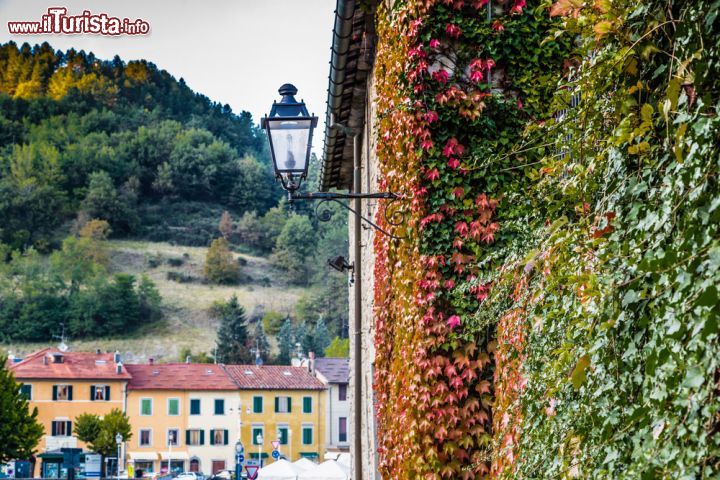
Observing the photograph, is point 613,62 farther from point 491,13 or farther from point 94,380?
point 94,380

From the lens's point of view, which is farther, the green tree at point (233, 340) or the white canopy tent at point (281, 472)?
the green tree at point (233, 340)

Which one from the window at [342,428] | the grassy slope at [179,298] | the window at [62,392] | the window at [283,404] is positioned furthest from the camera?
the grassy slope at [179,298]

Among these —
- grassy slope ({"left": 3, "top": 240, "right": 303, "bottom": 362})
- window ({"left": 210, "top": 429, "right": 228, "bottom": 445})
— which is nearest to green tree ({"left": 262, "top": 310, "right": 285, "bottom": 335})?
grassy slope ({"left": 3, "top": 240, "right": 303, "bottom": 362})

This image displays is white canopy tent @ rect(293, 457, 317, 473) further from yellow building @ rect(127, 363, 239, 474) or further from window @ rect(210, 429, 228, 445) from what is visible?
window @ rect(210, 429, 228, 445)

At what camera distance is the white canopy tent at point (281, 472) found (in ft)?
82.1

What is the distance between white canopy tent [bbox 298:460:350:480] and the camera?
23172 millimetres

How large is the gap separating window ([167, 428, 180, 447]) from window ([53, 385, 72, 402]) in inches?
247

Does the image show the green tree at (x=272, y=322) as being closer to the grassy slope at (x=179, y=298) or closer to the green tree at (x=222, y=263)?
the grassy slope at (x=179, y=298)

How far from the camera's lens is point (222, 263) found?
383ft

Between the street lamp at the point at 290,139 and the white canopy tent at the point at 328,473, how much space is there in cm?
1620

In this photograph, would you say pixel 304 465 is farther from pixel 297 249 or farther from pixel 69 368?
pixel 297 249

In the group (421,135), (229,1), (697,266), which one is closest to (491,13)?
(421,135)

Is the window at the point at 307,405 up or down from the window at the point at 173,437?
up

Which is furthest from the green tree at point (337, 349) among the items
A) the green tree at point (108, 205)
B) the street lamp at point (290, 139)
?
the street lamp at point (290, 139)
